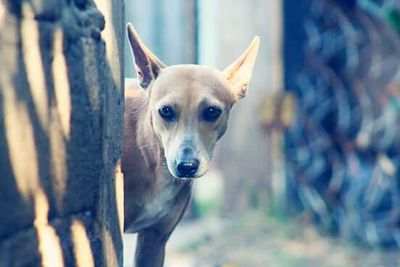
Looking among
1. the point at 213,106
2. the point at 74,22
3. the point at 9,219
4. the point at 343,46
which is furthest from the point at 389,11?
the point at 9,219

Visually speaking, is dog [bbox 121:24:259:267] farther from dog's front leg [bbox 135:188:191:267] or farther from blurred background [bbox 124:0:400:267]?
blurred background [bbox 124:0:400:267]

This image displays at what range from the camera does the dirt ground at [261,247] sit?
5387mm

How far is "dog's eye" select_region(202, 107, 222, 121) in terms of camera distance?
2861 mm

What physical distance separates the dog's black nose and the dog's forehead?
0.26 m

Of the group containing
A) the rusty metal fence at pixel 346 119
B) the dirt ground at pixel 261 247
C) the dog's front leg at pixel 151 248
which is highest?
the dog's front leg at pixel 151 248

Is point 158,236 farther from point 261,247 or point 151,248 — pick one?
point 261,247

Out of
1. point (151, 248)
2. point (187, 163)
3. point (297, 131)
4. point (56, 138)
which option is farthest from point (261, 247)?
point (56, 138)

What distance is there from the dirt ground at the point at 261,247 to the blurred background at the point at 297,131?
1 centimetres

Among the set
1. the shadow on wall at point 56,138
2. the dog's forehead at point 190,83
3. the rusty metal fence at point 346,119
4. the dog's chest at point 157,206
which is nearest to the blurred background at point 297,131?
the rusty metal fence at point 346,119

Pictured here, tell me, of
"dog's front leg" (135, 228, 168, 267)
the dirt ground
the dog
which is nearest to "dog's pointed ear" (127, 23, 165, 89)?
the dog

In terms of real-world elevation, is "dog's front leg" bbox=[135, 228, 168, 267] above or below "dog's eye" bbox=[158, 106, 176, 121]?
below

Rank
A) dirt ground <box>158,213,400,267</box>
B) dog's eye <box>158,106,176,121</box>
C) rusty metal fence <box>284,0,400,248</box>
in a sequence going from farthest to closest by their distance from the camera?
1. rusty metal fence <box>284,0,400,248</box>
2. dirt ground <box>158,213,400,267</box>
3. dog's eye <box>158,106,176,121</box>

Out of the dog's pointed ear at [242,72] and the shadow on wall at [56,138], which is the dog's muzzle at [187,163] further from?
the dog's pointed ear at [242,72]

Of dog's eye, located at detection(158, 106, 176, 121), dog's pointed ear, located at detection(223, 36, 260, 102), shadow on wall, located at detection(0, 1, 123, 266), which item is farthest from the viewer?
dog's pointed ear, located at detection(223, 36, 260, 102)
